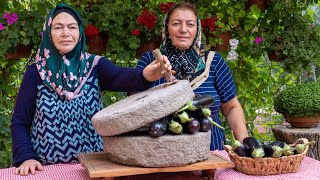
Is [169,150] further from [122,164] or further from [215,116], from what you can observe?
[215,116]

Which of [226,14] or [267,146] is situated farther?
[226,14]

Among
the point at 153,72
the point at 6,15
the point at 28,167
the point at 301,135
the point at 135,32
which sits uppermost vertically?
the point at 6,15

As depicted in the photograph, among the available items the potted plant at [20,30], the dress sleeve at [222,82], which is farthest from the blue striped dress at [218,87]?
the potted plant at [20,30]

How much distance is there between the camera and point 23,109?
76.5 inches

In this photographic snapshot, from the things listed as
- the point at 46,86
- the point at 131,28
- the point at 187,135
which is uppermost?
the point at 131,28

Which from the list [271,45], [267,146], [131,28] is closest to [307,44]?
[271,45]

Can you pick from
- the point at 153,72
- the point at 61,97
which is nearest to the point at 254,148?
the point at 153,72

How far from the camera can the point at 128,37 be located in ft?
11.0

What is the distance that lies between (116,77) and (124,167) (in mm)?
596

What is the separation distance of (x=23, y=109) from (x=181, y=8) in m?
0.92

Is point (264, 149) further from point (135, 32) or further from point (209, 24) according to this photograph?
point (209, 24)

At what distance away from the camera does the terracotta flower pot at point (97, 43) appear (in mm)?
3347

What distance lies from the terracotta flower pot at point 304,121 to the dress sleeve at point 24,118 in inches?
66.5

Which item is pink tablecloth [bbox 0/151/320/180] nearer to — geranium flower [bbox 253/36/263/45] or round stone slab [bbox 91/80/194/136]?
round stone slab [bbox 91/80/194/136]
